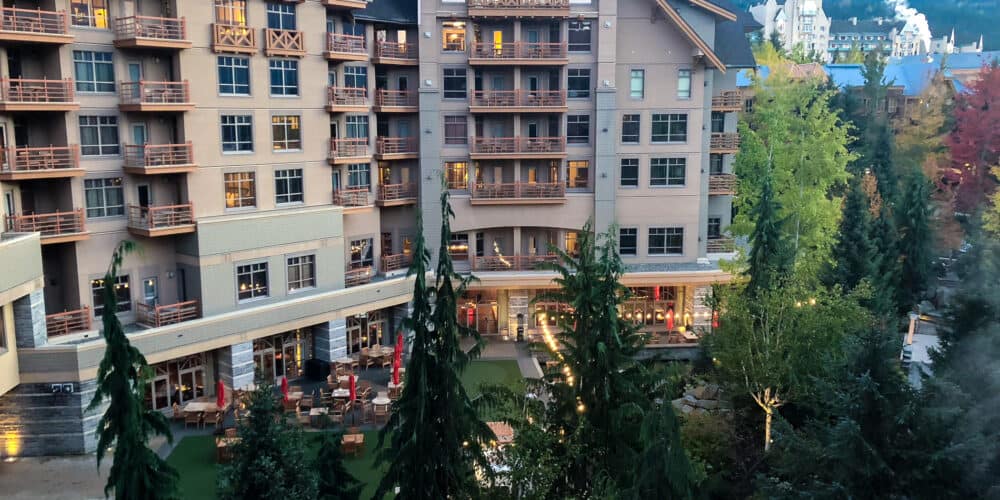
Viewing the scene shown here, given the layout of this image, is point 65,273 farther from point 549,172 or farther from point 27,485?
point 549,172

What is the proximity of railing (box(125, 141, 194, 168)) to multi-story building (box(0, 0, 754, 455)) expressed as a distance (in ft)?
0.35

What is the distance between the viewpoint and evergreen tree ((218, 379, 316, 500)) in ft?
49.3

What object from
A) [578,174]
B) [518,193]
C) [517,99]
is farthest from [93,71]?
[578,174]

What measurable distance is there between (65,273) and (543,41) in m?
24.9

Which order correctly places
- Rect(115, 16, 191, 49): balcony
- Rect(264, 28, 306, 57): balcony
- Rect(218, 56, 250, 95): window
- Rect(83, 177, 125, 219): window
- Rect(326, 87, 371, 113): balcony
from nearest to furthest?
Rect(115, 16, 191, 49): balcony → Rect(83, 177, 125, 219): window → Rect(218, 56, 250, 95): window → Rect(264, 28, 306, 57): balcony → Rect(326, 87, 371, 113): balcony

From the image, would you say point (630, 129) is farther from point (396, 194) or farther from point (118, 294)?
point (118, 294)

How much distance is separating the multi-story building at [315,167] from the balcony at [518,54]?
0.38 feet

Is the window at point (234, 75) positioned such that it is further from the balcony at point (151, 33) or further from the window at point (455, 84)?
the window at point (455, 84)

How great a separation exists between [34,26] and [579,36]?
→ 24.7 m

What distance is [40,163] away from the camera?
93.2 feet

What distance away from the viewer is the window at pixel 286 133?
113 ft

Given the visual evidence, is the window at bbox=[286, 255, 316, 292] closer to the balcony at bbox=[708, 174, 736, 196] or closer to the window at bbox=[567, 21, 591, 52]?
the window at bbox=[567, 21, 591, 52]

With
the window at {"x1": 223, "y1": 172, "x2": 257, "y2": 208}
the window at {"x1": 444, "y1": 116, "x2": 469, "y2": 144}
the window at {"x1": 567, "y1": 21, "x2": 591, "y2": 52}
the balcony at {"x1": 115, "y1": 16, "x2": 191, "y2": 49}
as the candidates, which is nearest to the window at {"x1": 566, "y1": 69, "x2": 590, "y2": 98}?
the window at {"x1": 567, "y1": 21, "x2": 591, "y2": 52}

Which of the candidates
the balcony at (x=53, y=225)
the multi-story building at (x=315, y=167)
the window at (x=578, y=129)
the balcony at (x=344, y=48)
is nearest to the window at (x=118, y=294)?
the multi-story building at (x=315, y=167)
